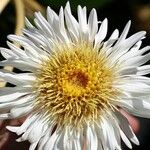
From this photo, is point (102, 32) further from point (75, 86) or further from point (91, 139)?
point (91, 139)

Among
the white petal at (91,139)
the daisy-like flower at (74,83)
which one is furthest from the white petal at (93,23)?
the white petal at (91,139)

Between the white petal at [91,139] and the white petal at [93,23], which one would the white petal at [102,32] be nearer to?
the white petal at [93,23]

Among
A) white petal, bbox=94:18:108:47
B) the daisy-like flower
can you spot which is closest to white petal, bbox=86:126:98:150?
the daisy-like flower

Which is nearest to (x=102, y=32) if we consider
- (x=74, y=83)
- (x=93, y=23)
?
(x=93, y=23)

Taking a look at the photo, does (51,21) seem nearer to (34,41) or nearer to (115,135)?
(34,41)

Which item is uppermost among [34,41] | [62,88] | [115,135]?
[34,41]

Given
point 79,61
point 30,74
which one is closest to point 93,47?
point 79,61

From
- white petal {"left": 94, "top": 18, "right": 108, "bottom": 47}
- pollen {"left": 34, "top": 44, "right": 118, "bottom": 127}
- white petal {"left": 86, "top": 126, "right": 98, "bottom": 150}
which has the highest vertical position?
white petal {"left": 94, "top": 18, "right": 108, "bottom": 47}

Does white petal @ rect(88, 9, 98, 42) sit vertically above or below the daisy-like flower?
above

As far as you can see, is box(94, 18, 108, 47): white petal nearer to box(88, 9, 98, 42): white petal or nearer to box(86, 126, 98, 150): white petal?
box(88, 9, 98, 42): white petal
